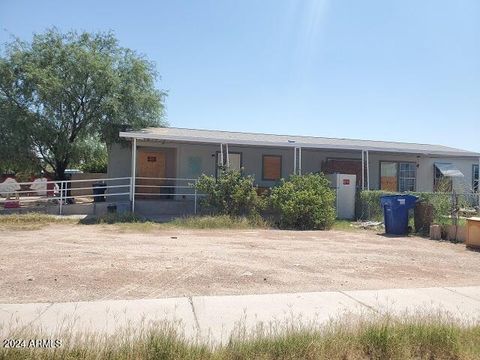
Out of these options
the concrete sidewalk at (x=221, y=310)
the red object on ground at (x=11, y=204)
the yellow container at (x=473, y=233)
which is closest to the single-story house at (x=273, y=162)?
the red object on ground at (x=11, y=204)

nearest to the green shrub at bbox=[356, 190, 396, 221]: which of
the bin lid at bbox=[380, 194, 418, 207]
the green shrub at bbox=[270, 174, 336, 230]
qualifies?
the bin lid at bbox=[380, 194, 418, 207]

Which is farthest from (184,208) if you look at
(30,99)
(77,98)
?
(30,99)

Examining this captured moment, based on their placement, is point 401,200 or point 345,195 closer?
point 401,200

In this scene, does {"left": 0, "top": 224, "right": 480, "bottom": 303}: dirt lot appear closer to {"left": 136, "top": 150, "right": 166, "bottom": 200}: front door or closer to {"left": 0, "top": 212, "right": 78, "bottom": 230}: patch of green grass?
{"left": 0, "top": 212, "right": 78, "bottom": 230}: patch of green grass

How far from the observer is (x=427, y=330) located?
4.72 metres

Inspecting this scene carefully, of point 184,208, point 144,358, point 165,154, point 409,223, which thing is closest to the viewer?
point 144,358

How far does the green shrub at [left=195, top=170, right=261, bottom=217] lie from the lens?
15.9 meters

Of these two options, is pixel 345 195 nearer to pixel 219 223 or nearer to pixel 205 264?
pixel 219 223

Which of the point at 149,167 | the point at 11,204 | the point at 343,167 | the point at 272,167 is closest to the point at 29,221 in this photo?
the point at 11,204

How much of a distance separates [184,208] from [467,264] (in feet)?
38.5

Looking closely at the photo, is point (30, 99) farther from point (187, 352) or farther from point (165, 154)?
point (187, 352)

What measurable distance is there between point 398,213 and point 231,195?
581 cm

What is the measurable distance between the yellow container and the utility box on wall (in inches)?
261

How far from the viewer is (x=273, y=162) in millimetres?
21391
